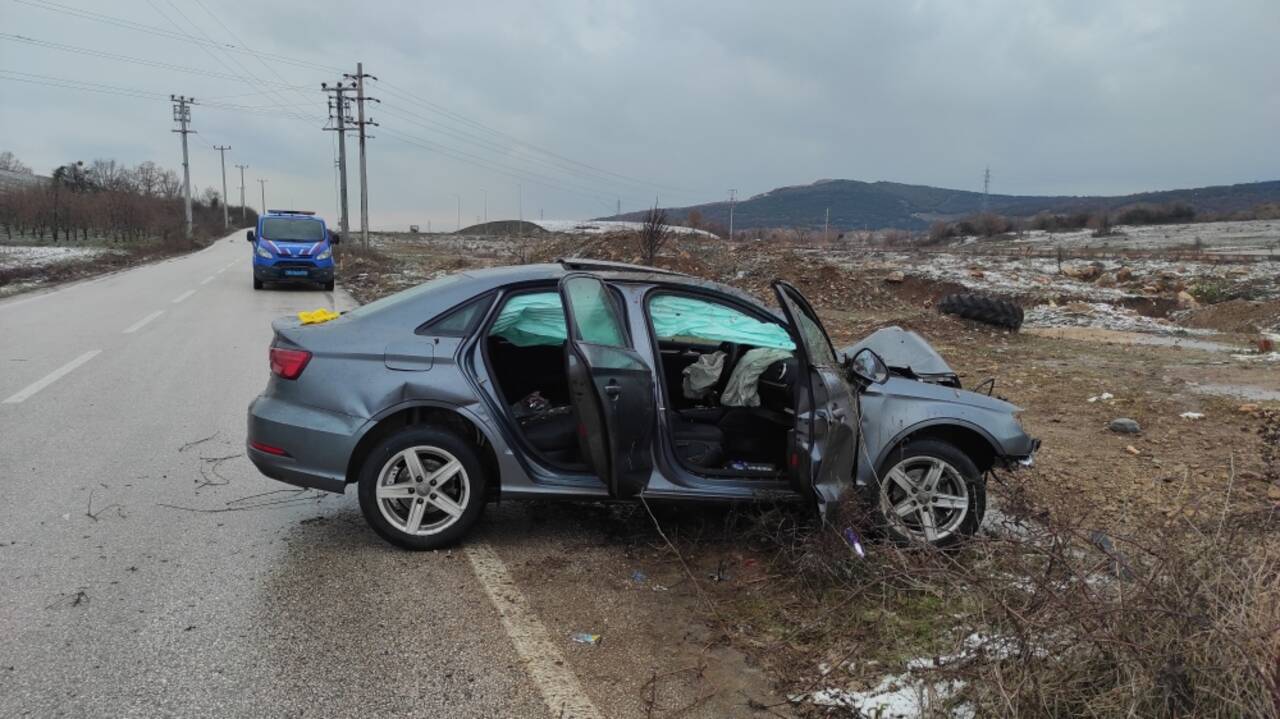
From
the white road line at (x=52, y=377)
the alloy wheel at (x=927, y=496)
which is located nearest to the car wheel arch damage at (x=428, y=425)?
the alloy wheel at (x=927, y=496)

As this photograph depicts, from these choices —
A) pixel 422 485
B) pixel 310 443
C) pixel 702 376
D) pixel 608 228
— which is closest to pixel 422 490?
pixel 422 485

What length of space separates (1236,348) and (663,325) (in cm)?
1262

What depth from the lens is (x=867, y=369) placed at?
4.55 metres

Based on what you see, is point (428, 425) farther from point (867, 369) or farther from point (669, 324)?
point (867, 369)

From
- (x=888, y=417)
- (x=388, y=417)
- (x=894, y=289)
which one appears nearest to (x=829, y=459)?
(x=888, y=417)

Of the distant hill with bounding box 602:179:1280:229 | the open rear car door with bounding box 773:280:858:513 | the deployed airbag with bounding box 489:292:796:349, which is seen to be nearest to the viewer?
the open rear car door with bounding box 773:280:858:513

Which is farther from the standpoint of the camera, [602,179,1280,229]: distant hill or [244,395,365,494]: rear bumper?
[602,179,1280,229]: distant hill

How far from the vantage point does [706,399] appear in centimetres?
533

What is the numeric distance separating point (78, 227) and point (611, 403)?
76089 mm

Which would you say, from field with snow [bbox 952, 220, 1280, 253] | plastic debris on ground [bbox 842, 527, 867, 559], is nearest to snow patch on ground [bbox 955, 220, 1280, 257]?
field with snow [bbox 952, 220, 1280, 253]

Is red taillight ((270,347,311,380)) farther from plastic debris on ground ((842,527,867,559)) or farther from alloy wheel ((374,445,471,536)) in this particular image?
plastic debris on ground ((842,527,867,559))

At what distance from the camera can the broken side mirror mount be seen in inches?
176

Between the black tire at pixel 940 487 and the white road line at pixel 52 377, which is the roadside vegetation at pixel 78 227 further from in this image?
the black tire at pixel 940 487

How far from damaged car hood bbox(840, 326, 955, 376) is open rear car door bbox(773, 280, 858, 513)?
0.76 m
